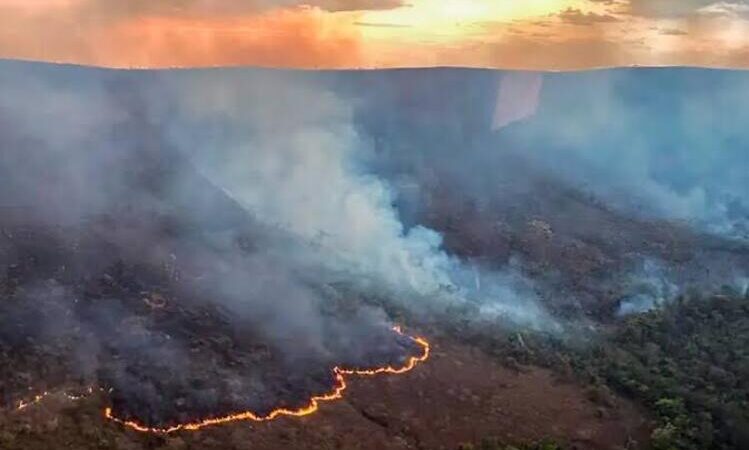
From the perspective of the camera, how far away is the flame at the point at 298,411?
13805 mm

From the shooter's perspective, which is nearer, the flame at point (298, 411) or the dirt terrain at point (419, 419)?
the dirt terrain at point (419, 419)

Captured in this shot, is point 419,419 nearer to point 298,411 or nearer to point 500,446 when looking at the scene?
point 500,446

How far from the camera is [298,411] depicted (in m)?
14.7

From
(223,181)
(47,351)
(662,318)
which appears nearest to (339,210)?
(223,181)

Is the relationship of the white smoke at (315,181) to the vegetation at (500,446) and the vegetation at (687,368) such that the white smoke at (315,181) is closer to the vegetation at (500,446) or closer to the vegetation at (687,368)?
the vegetation at (687,368)

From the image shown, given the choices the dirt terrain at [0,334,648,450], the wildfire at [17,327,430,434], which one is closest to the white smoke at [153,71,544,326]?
the dirt terrain at [0,334,648,450]

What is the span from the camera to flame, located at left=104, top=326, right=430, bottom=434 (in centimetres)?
1380

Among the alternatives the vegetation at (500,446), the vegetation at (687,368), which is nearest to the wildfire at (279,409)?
the vegetation at (500,446)

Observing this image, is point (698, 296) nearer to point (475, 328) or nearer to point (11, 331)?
point (475, 328)

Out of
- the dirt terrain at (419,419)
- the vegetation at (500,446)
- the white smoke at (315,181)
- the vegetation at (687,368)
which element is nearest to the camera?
the dirt terrain at (419,419)

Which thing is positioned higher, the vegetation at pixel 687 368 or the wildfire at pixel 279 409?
the wildfire at pixel 279 409

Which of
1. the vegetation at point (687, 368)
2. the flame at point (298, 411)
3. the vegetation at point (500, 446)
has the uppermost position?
the flame at point (298, 411)

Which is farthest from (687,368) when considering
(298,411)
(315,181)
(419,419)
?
(315,181)

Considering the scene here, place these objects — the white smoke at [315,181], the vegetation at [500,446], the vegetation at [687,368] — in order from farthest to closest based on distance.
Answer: the white smoke at [315,181] < the vegetation at [687,368] < the vegetation at [500,446]
